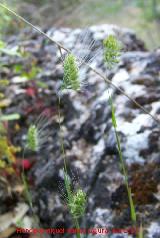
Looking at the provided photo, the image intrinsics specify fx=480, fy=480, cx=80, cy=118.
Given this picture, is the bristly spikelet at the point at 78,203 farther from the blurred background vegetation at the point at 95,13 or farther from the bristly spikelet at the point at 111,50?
the blurred background vegetation at the point at 95,13

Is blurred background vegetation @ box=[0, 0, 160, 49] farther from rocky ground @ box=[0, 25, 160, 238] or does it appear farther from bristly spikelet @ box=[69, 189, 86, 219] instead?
bristly spikelet @ box=[69, 189, 86, 219]

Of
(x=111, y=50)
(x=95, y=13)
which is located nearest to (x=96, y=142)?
(x=111, y=50)

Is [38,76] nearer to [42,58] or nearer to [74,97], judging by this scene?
[42,58]

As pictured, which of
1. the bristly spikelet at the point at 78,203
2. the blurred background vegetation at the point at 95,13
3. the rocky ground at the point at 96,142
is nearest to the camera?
the bristly spikelet at the point at 78,203

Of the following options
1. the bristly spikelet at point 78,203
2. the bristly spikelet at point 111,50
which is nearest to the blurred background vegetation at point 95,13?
the bristly spikelet at point 111,50

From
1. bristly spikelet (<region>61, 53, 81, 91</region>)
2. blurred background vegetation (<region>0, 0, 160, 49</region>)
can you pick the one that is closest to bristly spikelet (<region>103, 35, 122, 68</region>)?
bristly spikelet (<region>61, 53, 81, 91</region>)
